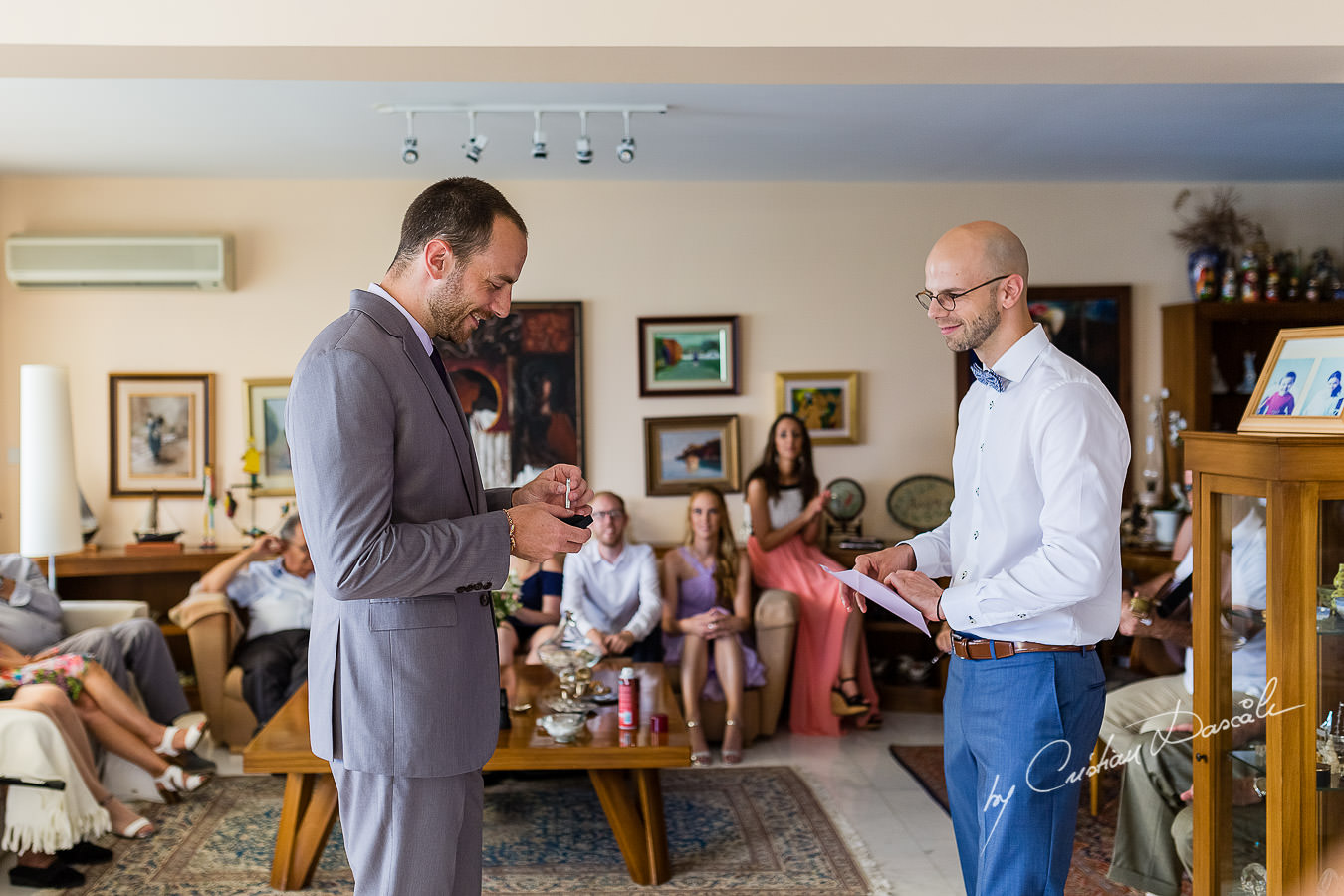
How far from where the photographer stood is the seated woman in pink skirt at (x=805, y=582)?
5078 mm

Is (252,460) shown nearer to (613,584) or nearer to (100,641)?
(100,641)

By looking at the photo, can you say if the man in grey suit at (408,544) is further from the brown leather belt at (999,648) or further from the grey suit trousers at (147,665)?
the grey suit trousers at (147,665)

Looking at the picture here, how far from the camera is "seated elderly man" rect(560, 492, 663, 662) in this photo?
4902mm

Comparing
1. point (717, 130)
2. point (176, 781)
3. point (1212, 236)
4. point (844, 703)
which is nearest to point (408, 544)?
point (176, 781)

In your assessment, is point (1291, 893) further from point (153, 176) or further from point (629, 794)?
point (153, 176)

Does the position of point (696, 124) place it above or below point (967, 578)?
above

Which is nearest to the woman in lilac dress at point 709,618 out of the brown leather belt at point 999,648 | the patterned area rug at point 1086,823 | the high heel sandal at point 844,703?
the high heel sandal at point 844,703

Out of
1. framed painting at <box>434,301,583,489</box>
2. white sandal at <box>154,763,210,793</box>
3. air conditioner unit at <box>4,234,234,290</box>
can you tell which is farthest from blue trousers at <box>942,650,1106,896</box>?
air conditioner unit at <box>4,234,234,290</box>

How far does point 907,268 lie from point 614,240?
1566 millimetres

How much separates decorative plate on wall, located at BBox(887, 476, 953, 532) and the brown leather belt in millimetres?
3938

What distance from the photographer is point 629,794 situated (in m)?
3.51

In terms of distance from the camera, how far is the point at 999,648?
197cm

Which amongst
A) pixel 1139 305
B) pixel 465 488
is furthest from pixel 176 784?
pixel 1139 305

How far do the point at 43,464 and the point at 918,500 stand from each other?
4.09 meters
